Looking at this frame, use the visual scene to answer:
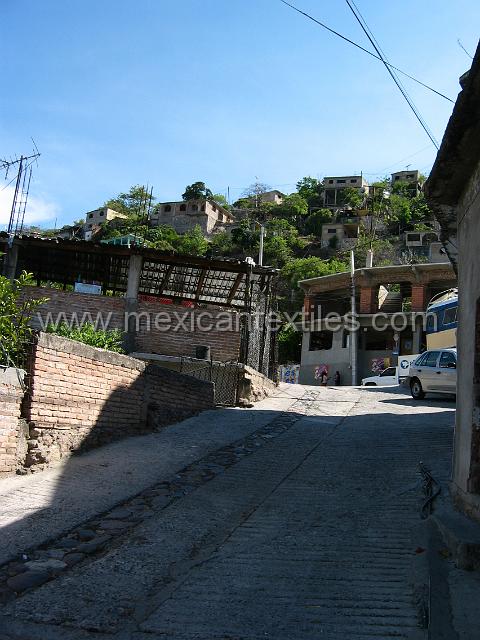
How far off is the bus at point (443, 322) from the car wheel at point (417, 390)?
483 cm

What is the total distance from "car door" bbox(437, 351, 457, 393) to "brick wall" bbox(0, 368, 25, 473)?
537 inches

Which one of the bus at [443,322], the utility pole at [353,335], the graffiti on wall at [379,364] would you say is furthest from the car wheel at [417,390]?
the graffiti on wall at [379,364]

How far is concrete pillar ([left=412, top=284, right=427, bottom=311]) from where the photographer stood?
39250 mm

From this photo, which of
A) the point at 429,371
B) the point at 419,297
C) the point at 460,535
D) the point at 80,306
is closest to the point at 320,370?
the point at 419,297

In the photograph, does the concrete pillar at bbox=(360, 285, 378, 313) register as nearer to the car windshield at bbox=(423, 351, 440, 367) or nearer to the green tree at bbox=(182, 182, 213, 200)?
the car windshield at bbox=(423, 351, 440, 367)

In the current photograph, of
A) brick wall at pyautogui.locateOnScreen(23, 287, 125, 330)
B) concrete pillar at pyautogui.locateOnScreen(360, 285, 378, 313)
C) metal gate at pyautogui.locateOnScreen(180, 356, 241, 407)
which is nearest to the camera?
metal gate at pyautogui.locateOnScreen(180, 356, 241, 407)

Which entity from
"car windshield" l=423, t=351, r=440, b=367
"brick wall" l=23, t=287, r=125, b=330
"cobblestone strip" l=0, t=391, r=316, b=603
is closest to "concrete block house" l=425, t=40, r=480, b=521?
"cobblestone strip" l=0, t=391, r=316, b=603

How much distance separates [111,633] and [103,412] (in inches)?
232

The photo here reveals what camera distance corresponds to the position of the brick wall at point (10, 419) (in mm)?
7406

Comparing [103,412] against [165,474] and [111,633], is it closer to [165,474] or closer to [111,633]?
[165,474]

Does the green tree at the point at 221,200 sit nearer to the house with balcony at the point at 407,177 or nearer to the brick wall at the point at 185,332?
the house with balcony at the point at 407,177

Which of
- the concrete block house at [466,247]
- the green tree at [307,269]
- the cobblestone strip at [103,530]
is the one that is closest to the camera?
the cobblestone strip at [103,530]

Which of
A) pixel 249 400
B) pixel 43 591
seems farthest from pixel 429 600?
pixel 249 400

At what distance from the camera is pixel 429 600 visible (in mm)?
3938
